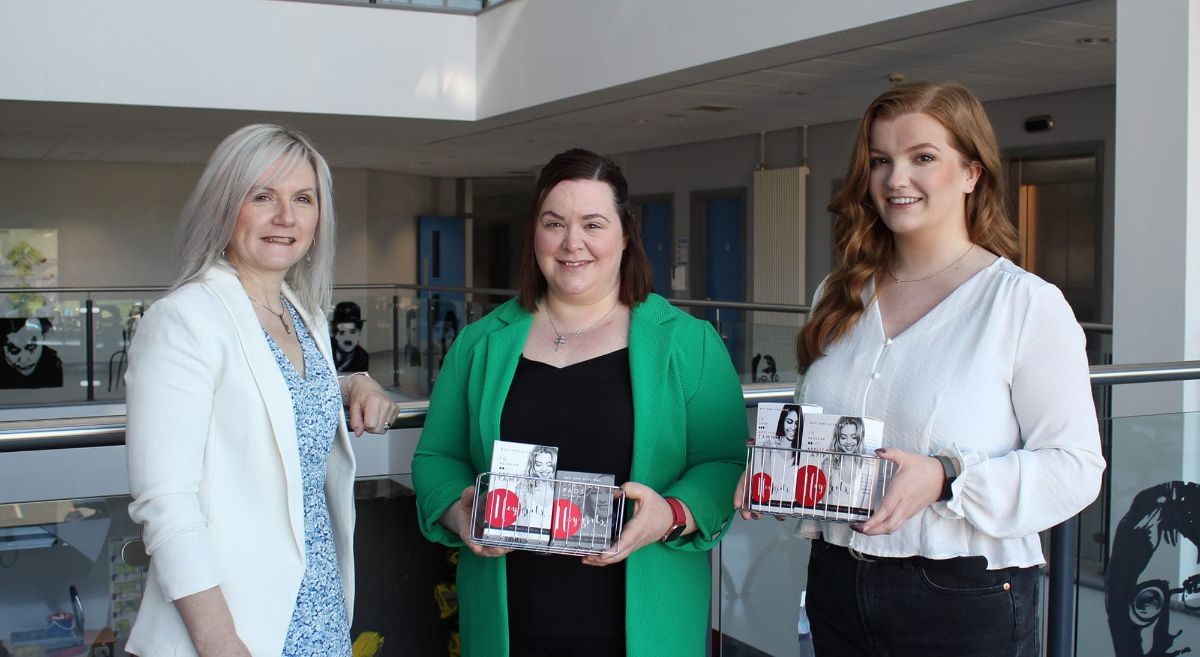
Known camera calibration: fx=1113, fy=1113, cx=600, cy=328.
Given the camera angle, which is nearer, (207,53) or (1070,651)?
(1070,651)

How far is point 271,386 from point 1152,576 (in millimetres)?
2858

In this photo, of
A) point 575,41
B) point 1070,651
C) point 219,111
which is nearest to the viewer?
point 1070,651

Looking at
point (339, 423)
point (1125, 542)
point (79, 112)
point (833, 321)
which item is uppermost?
point (79, 112)

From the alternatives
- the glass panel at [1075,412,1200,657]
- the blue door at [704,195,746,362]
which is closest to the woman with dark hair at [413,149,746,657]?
the glass panel at [1075,412,1200,657]

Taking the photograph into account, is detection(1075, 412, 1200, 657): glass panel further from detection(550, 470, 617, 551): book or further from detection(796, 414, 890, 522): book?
detection(550, 470, 617, 551): book

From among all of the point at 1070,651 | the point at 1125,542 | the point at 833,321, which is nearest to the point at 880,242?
the point at 833,321

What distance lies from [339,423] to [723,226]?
43.4ft

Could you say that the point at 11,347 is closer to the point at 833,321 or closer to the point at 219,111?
the point at 219,111

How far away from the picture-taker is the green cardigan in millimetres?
2061

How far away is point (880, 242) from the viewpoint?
2.11 meters

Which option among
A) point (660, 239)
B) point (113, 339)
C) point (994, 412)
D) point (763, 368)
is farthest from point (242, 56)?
point (994, 412)

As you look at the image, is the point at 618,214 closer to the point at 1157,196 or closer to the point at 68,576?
the point at 68,576

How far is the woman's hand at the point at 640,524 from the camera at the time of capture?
1895 millimetres

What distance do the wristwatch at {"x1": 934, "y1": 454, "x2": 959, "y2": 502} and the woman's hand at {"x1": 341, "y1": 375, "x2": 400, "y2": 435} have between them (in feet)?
3.68
